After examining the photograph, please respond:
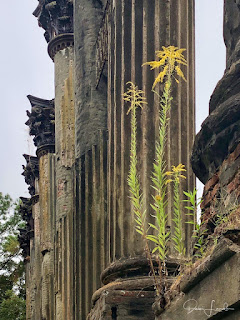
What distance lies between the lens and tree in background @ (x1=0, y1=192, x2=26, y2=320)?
4462 centimetres

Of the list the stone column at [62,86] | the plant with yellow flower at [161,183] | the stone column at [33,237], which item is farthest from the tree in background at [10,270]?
the plant with yellow flower at [161,183]

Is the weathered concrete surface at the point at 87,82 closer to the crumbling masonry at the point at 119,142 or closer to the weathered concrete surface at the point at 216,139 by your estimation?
the crumbling masonry at the point at 119,142

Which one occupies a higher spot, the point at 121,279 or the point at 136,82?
the point at 136,82

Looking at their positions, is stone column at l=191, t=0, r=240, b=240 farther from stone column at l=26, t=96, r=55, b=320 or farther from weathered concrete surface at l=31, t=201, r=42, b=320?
weathered concrete surface at l=31, t=201, r=42, b=320

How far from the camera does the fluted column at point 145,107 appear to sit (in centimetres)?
982

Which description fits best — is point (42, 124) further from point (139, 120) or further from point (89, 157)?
point (139, 120)

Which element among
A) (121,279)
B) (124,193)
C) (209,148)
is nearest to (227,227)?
(209,148)

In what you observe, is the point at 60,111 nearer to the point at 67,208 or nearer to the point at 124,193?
the point at 67,208

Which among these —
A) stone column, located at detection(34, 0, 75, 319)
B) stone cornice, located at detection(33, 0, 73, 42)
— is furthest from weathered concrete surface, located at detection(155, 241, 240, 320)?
stone cornice, located at detection(33, 0, 73, 42)

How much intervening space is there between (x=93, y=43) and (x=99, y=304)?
8004 mm

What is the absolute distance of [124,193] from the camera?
32.7 feet

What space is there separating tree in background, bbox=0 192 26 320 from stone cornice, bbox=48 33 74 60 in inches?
922

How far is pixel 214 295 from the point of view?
396 centimetres

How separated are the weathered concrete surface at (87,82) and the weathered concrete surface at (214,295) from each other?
11.1 metres
